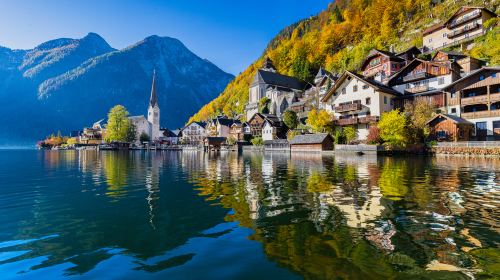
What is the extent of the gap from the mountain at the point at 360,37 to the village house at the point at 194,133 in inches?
921

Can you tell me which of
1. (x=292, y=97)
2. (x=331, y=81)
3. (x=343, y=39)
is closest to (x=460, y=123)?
(x=331, y=81)

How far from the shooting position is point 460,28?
Result: 80.5 m

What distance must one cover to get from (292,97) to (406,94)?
47.3 meters

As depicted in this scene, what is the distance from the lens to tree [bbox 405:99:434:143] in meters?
50.0

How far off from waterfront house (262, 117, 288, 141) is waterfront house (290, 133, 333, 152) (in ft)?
60.9

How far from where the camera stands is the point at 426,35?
298ft

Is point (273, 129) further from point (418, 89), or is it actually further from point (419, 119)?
point (419, 119)

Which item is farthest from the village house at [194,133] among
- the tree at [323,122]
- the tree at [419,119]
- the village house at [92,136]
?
the tree at [419,119]

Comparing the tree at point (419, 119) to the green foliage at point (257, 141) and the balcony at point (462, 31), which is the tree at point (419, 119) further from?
the green foliage at point (257, 141)

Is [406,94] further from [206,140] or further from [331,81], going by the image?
[206,140]

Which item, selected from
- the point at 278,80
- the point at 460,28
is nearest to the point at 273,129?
the point at 278,80

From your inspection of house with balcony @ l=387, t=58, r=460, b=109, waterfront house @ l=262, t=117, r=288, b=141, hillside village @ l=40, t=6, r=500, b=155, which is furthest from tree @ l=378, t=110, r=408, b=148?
waterfront house @ l=262, t=117, r=288, b=141

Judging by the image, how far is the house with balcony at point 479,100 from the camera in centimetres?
4831

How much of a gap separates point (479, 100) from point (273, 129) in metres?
49.8
